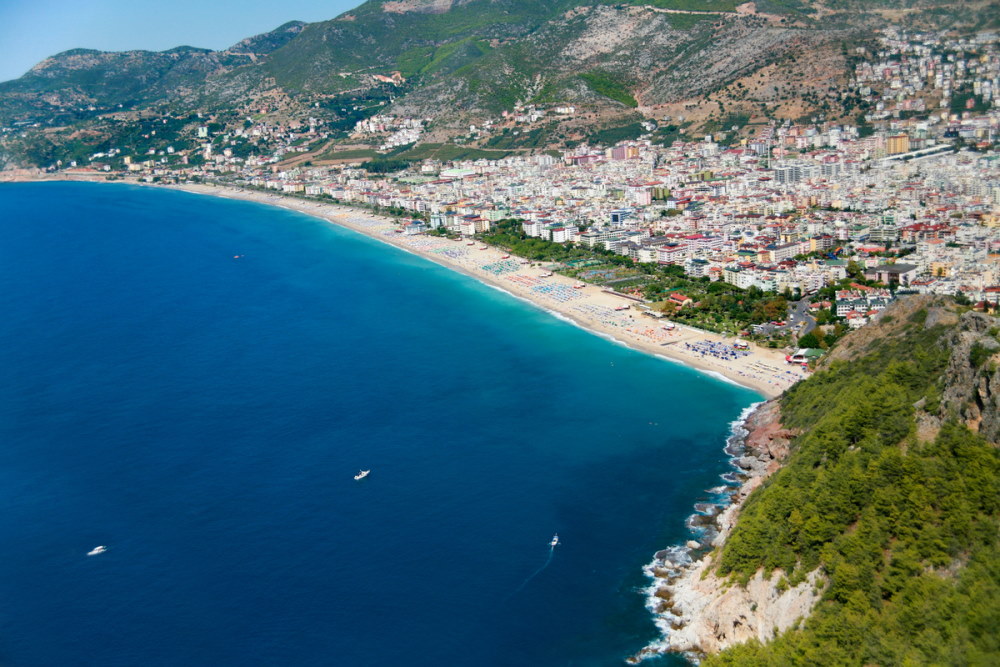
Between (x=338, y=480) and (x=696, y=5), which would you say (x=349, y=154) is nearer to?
(x=696, y=5)

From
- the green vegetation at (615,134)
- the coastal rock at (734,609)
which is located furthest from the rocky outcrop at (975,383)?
the green vegetation at (615,134)

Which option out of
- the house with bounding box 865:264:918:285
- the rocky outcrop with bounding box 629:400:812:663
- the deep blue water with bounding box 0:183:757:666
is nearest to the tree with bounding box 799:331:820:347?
the deep blue water with bounding box 0:183:757:666

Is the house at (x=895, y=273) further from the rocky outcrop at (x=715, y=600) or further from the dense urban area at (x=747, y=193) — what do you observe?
the rocky outcrop at (x=715, y=600)

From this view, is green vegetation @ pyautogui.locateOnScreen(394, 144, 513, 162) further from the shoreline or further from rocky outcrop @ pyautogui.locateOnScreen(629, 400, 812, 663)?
rocky outcrop @ pyautogui.locateOnScreen(629, 400, 812, 663)

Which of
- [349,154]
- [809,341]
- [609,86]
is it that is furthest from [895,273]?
[349,154]

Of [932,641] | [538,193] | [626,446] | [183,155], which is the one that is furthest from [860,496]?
[183,155]

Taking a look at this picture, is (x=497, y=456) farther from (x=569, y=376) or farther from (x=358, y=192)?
(x=358, y=192)

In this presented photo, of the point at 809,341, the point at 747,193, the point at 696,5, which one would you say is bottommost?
the point at 809,341
